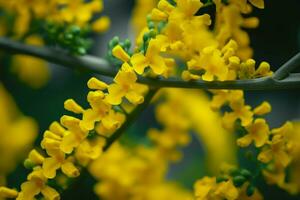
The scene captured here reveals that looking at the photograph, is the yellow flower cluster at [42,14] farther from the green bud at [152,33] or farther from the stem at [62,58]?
the green bud at [152,33]

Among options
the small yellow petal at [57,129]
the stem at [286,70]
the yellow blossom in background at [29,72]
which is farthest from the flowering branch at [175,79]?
the yellow blossom in background at [29,72]

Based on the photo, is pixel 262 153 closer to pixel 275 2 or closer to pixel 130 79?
pixel 130 79

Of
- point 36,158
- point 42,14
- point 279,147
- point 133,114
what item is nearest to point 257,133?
point 279,147

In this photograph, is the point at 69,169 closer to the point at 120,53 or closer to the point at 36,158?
the point at 36,158

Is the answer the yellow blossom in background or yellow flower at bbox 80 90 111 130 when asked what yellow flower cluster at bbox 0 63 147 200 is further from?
the yellow blossom in background

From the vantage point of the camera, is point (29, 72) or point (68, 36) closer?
point (68, 36)
